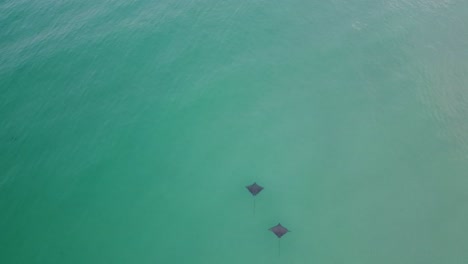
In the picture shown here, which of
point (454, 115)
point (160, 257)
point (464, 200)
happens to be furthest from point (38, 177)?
point (454, 115)

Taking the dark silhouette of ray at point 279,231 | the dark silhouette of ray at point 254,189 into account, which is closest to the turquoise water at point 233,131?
the dark silhouette of ray at point 279,231

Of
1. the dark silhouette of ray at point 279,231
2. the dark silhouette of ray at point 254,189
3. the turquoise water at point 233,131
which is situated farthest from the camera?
the dark silhouette of ray at point 254,189

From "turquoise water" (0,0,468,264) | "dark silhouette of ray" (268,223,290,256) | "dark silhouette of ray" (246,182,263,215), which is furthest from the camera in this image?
"dark silhouette of ray" (246,182,263,215)

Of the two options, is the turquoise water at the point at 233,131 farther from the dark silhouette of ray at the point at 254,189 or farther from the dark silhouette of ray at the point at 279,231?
the dark silhouette of ray at the point at 254,189

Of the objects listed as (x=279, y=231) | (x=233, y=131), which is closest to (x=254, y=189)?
(x=279, y=231)

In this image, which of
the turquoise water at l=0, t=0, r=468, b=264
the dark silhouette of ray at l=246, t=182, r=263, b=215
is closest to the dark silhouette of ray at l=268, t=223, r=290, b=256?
the turquoise water at l=0, t=0, r=468, b=264

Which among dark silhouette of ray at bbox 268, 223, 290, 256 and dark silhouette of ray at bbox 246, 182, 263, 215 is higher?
dark silhouette of ray at bbox 246, 182, 263, 215

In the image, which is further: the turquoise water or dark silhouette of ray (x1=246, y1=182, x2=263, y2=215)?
dark silhouette of ray (x1=246, y1=182, x2=263, y2=215)

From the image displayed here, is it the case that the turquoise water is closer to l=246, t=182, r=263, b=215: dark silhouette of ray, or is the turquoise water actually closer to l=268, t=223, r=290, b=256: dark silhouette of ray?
l=268, t=223, r=290, b=256: dark silhouette of ray
